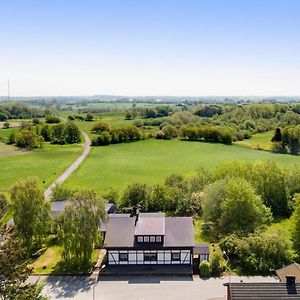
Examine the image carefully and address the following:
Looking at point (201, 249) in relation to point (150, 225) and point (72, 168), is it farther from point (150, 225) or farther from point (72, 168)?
point (72, 168)

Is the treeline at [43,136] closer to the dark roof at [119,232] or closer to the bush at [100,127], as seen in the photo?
the bush at [100,127]

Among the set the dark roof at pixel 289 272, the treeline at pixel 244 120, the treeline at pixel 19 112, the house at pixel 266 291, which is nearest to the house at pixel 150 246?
the dark roof at pixel 289 272

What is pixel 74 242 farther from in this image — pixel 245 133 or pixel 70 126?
pixel 245 133

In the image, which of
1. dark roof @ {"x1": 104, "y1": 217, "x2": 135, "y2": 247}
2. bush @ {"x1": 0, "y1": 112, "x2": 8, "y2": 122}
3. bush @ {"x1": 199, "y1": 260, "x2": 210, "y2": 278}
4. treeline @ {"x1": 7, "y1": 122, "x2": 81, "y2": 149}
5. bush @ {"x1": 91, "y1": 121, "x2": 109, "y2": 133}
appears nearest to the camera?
bush @ {"x1": 199, "y1": 260, "x2": 210, "y2": 278}

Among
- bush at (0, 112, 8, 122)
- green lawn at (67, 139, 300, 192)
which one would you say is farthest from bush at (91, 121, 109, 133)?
bush at (0, 112, 8, 122)

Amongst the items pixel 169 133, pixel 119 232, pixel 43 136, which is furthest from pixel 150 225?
pixel 43 136

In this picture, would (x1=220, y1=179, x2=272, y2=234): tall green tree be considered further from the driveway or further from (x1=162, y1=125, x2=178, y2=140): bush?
(x1=162, y1=125, x2=178, y2=140): bush
